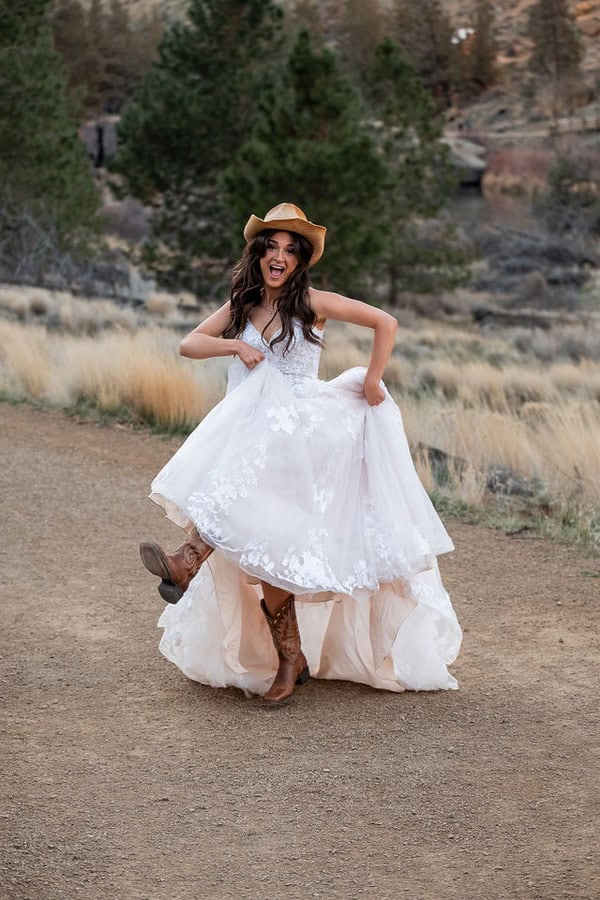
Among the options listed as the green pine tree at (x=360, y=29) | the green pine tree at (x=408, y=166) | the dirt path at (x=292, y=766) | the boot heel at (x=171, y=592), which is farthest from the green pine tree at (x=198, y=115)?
the green pine tree at (x=360, y=29)

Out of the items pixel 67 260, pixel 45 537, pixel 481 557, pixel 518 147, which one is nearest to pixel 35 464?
pixel 45 537

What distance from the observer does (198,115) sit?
23766 millimetres

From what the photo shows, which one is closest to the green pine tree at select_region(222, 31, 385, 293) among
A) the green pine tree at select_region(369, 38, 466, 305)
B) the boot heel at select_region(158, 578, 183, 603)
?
the green pine tree at select_region(369, 38, 466, 305)

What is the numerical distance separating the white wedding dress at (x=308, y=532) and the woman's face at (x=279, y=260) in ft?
0.71

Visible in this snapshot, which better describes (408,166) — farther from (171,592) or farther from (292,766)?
(292,766)

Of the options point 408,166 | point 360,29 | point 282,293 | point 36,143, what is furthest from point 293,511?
point 360,29

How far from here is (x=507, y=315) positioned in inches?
1153

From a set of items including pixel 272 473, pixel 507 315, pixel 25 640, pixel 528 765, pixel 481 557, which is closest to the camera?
pixel 528 765

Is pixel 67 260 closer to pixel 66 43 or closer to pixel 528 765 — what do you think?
pixel 528 765

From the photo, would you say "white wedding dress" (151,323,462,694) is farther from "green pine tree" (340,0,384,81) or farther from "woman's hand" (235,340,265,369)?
"green pine tree" (340,0,384,81)

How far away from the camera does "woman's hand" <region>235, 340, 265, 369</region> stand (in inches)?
188

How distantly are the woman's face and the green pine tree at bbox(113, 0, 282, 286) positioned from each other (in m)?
19.6

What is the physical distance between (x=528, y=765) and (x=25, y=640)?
250 centimetres

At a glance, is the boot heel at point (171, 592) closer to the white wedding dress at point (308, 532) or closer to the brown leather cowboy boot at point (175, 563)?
the brown leather cowboy boot at point (175, 563)
